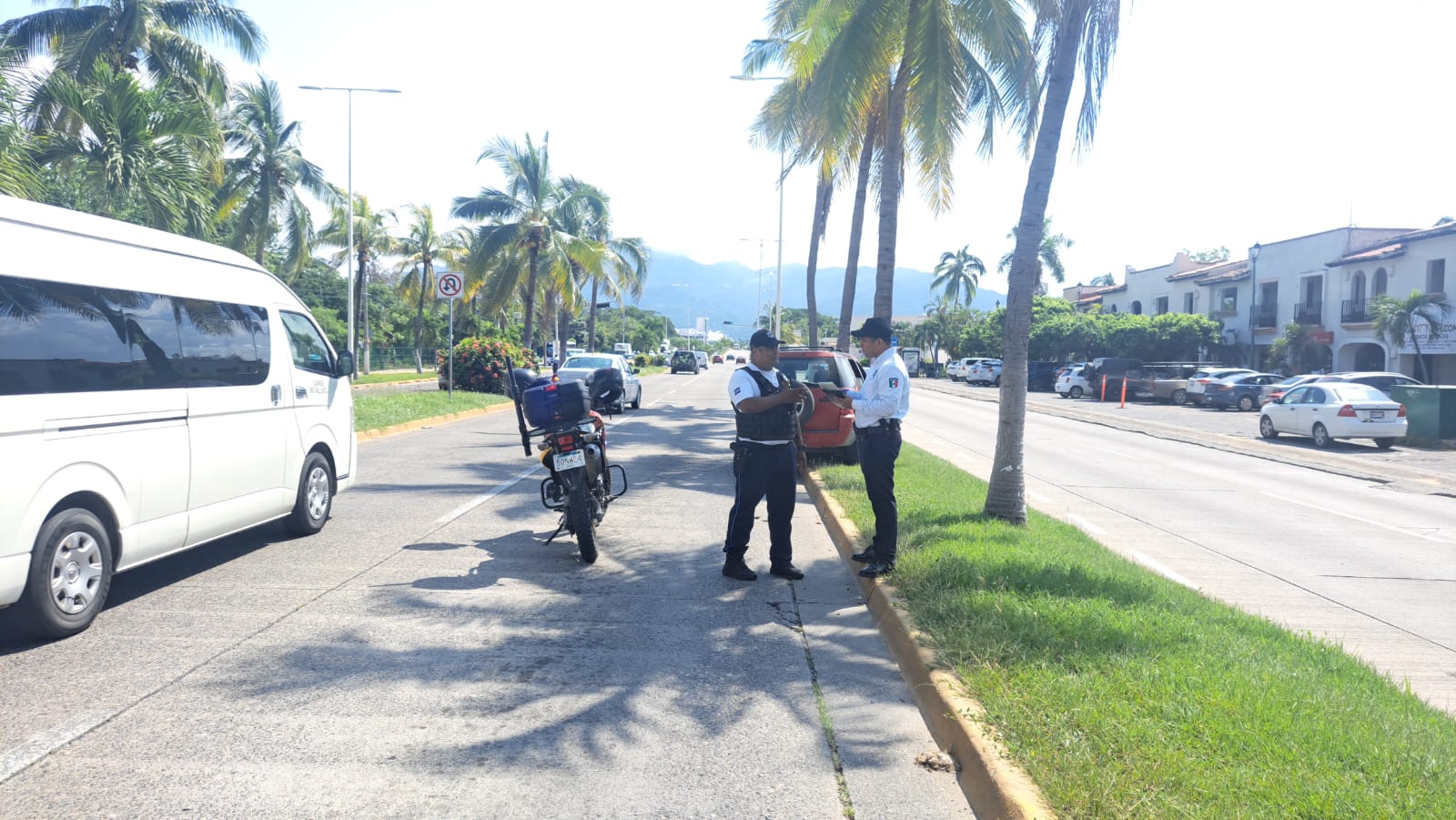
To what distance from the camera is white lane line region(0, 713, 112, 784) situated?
12.7 feet

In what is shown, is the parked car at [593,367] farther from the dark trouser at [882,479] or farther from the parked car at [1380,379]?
the parked car at [1380,379]

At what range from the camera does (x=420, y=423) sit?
20438mm

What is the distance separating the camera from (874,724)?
4684 mm

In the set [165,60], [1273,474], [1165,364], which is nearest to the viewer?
[1273,474]

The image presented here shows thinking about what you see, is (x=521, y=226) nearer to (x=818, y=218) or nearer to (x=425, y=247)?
(x=818, y=218)

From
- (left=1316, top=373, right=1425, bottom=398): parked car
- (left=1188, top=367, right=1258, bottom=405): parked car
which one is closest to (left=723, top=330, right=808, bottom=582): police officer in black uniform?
(left=1316, top=373, right=1425, bottom=398): parked car

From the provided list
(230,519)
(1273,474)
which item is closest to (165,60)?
(230,519)

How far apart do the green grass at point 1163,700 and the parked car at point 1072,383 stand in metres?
38.1

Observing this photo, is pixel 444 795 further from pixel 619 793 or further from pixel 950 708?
pixel 950 708

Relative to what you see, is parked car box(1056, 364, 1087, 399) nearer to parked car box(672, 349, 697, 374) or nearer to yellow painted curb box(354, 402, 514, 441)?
yellow painted curb box(354, 402, 514, 441)

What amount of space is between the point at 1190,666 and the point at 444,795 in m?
3.56

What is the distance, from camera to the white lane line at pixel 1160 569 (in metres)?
7.78

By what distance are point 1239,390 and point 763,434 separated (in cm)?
3341

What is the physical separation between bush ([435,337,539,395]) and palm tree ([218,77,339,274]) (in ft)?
37.1
